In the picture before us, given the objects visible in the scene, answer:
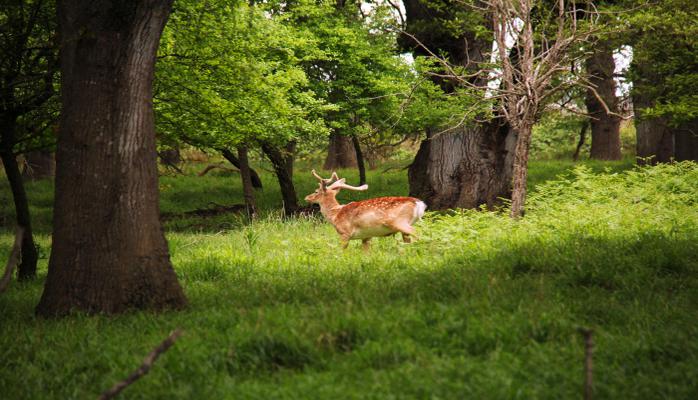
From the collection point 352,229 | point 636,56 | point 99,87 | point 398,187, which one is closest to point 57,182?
point 99,87

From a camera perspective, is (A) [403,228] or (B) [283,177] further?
(B) [283,177]

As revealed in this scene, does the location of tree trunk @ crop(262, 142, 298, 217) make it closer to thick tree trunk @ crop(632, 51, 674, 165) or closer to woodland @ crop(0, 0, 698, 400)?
woodland @ crop(0, 0, 698, 400)

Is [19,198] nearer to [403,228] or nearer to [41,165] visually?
[403,228]

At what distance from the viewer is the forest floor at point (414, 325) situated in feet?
13.8

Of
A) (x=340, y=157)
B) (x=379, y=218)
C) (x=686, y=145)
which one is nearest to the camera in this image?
(x=379, y=218)

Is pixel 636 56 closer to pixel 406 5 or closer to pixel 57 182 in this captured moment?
pixel 406 5

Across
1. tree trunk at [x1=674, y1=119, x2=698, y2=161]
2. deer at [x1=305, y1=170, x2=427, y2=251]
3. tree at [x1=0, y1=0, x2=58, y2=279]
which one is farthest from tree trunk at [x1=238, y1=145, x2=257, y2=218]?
tree trunk at [x1=674, y1=119, x2=698, y2=161]

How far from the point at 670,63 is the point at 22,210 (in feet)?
49.2

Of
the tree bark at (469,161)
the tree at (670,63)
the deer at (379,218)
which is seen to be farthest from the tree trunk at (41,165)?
the tree at (670,63)

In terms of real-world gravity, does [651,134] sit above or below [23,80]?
below

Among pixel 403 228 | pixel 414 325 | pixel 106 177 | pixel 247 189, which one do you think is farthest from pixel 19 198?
pixel 247 189

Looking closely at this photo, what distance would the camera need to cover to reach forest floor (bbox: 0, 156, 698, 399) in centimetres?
421

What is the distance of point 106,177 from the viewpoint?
20.4 ft

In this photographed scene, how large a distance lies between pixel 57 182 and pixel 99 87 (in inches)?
39.2
